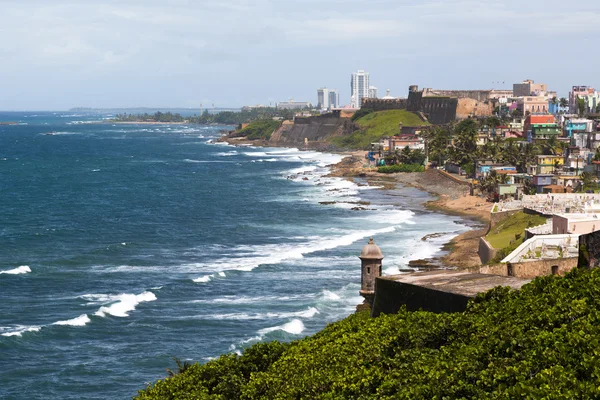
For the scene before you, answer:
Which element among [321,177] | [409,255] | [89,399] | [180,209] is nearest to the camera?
[89,399]

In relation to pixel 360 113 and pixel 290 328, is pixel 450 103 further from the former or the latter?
pixel 290 328

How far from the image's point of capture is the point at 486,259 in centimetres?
4966

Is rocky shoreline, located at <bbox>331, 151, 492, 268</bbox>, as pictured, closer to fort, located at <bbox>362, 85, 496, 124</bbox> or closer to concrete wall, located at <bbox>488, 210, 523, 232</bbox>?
concrete wall, located at <bbox>488, 210, 523, 232</bbox>

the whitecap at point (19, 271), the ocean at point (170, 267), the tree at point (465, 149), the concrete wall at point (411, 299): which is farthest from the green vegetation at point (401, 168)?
the concrete wall at point (411, 299)

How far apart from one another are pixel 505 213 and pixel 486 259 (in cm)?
1250

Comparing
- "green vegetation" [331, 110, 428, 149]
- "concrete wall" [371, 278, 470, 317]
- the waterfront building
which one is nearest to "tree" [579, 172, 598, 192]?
the waterfront building

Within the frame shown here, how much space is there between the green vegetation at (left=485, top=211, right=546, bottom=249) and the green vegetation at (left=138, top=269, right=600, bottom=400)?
90.7 ft

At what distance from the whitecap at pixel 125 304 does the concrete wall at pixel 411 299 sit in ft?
63.1

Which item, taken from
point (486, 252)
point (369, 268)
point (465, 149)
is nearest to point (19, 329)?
point (369, 268)

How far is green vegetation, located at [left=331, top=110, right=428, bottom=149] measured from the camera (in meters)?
174

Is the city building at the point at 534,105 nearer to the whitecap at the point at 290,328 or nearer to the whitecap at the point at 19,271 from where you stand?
the whitecap at the point at 19,271

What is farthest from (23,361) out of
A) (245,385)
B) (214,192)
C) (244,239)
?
(214,192)

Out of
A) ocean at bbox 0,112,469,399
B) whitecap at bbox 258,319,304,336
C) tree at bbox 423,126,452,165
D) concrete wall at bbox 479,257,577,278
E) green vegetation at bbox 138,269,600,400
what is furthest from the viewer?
tree at bbox 423,126,452,165

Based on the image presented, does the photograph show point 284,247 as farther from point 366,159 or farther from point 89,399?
point 366,159
